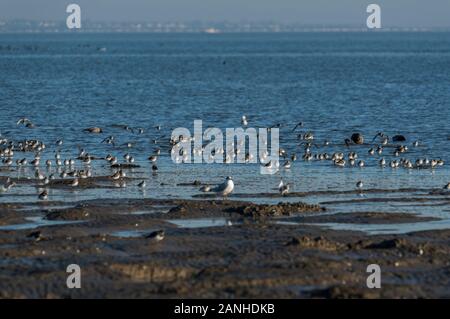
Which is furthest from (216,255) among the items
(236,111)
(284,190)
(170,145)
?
(236,111)

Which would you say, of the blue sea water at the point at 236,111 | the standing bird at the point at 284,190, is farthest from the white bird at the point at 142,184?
the standing bird at the point at 284,190

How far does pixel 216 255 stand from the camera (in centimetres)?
1727

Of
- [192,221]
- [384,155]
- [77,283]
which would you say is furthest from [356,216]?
[384,155]

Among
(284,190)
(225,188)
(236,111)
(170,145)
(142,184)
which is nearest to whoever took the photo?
(225,188)

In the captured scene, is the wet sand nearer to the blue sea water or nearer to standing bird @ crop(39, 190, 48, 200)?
standing bird @ crop(39, 190, 48, 200)

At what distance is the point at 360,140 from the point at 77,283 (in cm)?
2303

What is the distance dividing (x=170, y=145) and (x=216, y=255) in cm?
1884

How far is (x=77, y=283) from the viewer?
50.7 ft

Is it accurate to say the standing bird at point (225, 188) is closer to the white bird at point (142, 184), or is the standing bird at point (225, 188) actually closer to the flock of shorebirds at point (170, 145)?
the flock of shorebirds at point (170, 145)

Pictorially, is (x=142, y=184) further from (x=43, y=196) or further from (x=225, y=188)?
(x=43, y=196)

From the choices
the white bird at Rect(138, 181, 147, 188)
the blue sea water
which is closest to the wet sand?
the blue sea water

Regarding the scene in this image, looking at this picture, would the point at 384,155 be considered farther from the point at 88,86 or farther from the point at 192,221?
the point at 88,86

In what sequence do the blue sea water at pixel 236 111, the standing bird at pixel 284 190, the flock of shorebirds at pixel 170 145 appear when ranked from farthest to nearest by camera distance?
the blue sea water at pixel 236 111 < the flock of shorebirds at pixel 170 145 < the standing bird at pixel 284 190

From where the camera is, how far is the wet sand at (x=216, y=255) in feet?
50.2
